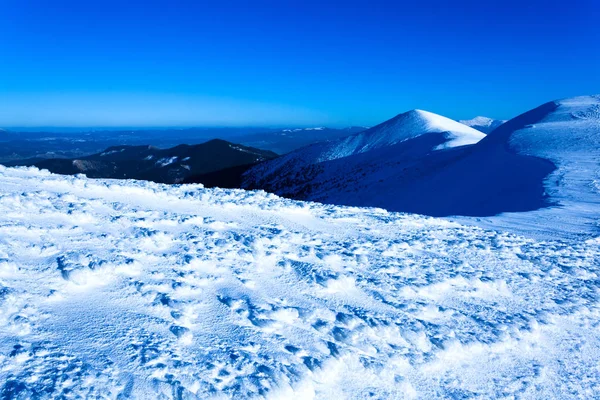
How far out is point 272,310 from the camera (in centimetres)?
575

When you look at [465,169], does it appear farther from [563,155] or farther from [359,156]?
[359,156]

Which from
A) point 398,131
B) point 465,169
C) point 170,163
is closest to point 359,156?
point 398,131

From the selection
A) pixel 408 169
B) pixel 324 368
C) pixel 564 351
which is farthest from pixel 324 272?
pixel 408 169

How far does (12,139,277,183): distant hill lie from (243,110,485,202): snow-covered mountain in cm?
4216

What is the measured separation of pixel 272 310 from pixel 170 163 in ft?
469

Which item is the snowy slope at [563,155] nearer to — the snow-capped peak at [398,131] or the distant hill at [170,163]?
the snow-capped peak at [398,131]

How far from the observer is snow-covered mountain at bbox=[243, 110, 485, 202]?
51009mm

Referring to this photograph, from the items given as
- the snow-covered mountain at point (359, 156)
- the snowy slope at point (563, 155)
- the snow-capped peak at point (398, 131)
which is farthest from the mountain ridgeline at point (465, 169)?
the snow-capped peak at point (398, 131)

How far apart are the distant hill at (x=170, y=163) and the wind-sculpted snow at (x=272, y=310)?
10749 centimetres

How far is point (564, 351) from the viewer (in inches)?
221

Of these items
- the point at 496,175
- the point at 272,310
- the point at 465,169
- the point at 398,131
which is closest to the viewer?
the point at 272,310

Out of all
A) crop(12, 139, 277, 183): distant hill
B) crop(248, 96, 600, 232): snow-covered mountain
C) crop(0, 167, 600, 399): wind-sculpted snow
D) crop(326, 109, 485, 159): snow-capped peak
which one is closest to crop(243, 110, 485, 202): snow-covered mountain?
crop(326, 109, 485, 159): snow-capped peak

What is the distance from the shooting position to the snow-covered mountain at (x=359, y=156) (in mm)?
51009

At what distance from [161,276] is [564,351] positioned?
19.8 ft
